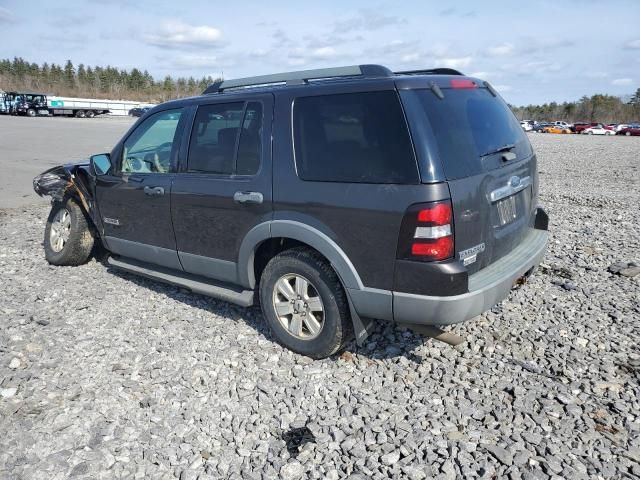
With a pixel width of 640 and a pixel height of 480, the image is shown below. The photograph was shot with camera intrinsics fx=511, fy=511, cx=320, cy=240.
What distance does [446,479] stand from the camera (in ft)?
8.60

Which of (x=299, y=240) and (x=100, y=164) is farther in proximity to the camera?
(x=100, y=164)

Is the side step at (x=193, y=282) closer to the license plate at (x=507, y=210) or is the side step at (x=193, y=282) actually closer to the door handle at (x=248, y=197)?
the door handle at (x=248, y=197)

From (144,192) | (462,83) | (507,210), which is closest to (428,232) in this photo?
(507,210)

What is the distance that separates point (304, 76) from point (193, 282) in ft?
6.59

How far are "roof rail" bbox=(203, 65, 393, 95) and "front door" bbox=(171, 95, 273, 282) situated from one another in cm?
27

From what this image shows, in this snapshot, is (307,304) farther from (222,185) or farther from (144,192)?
(144,192)

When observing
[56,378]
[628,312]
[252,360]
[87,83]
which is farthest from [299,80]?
[87,83]

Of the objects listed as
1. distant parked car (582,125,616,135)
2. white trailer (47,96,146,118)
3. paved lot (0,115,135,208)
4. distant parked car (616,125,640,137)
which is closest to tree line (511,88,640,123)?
distant parked car (582,125,616,135)

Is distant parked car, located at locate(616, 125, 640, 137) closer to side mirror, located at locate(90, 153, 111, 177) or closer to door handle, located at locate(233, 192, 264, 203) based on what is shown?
side mirror, located at locate(90, 153, 111, 177)

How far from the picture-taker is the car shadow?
12.8ft

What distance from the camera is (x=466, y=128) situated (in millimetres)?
3395

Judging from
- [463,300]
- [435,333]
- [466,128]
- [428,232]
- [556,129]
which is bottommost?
[435,333]

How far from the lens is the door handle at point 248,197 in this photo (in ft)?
12.5

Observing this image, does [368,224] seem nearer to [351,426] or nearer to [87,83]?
[351,426]
